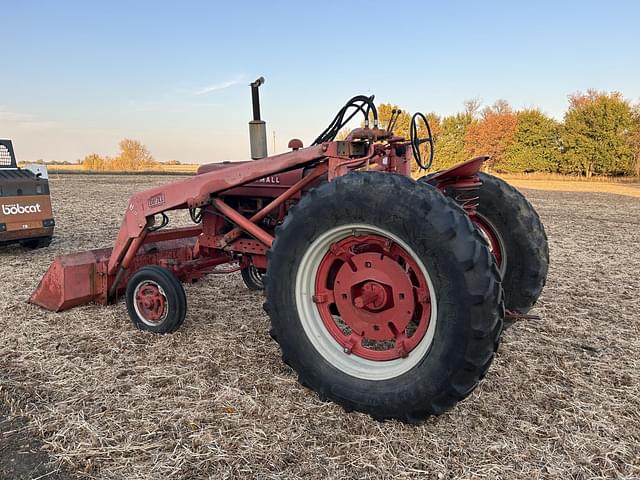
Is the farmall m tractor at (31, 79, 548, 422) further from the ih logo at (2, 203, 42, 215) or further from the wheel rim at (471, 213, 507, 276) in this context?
the ih logo at (2, 203, 42, 215)

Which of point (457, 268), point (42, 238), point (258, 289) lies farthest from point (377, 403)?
point (42, 238)

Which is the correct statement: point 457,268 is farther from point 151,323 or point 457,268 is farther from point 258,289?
point 258,289

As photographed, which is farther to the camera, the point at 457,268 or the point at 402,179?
the point at 402,179

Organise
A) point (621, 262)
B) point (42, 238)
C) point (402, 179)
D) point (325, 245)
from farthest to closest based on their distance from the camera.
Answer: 1. point (42, 238)
2. point (621, 262)
3. point (325, 245)
4. point (402, 179)

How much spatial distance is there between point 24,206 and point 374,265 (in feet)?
20.8

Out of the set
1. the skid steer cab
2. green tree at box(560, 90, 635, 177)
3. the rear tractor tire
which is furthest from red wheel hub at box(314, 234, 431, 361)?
green tree at box(560, 90, 635, 177)

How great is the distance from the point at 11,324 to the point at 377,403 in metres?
3.48

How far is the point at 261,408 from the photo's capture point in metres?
2.63

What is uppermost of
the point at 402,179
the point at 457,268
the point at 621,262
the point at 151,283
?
the point at 402,179

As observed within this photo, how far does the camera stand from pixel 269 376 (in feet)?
9.93

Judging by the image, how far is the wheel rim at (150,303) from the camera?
3768 mm

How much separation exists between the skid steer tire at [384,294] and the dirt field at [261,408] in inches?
9.2

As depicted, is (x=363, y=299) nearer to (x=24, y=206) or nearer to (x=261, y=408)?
(x=261, y=408)

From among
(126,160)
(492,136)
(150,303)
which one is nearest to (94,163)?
(126,160)
